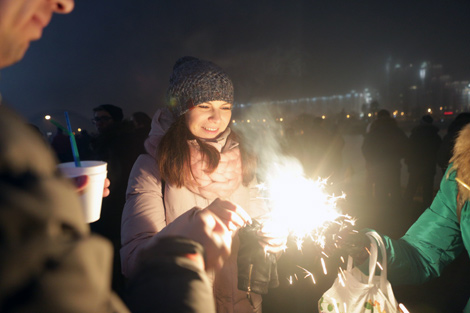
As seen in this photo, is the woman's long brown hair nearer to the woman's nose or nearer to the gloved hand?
→ the woman's nose

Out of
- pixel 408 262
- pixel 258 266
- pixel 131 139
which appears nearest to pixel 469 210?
pixel 408 262

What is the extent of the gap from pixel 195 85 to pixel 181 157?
705mm

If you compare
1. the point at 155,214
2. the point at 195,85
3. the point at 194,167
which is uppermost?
the point at 195,85

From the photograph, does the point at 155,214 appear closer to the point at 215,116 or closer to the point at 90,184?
the point at 90,184

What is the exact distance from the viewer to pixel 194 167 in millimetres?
2326

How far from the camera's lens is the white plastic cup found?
1572mm

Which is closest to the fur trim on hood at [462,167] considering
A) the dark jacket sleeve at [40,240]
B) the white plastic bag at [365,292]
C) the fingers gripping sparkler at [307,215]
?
the white plastic bag at [365,292]

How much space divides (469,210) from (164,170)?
8.27ft

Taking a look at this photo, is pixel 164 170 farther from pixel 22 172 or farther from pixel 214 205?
pixel 22 172

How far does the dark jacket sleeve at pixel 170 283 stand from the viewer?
0.76m

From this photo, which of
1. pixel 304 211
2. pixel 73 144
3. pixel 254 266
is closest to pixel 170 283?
pixel 254 266

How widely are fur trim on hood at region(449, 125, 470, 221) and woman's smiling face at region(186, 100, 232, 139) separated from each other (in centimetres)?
206

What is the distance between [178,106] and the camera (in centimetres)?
245

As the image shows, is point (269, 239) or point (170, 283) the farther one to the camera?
point (269, 239)
